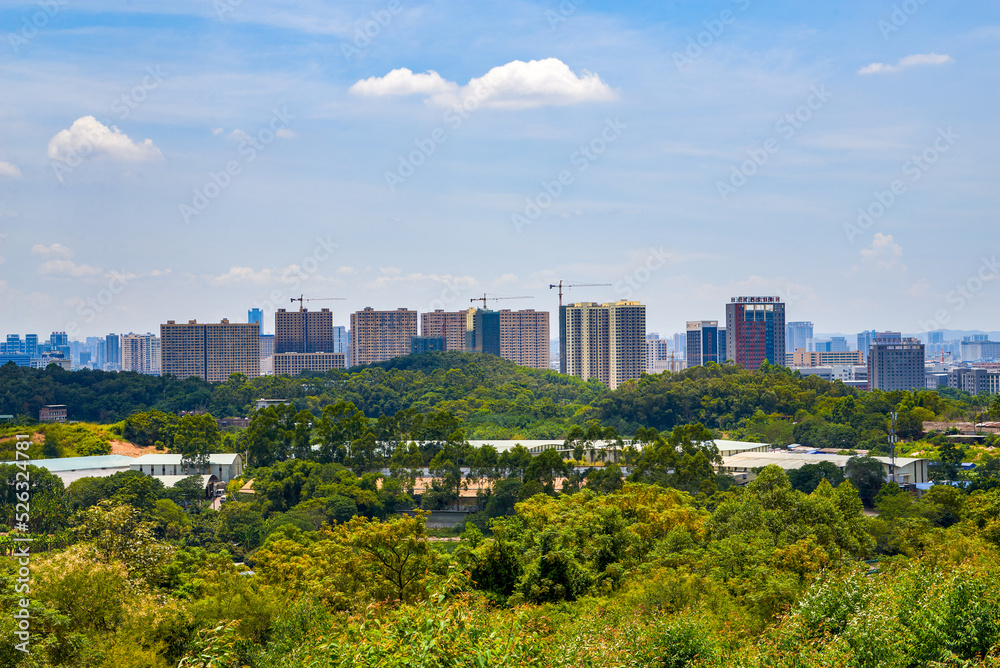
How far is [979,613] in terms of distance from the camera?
7.36 meters

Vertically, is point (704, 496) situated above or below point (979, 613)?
below

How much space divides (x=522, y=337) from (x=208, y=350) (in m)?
34.6

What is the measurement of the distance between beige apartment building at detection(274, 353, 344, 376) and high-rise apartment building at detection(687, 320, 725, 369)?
40.3 metres

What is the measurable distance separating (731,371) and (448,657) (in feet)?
161

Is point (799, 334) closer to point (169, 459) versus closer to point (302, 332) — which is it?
point (302, 332)

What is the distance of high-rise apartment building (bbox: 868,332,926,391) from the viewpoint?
3317 inches

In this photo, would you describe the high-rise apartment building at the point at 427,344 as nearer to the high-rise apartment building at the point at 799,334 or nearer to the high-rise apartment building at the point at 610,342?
the high-rise apartment building at the point at 610,342

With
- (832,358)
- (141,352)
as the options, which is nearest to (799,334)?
(832,358)

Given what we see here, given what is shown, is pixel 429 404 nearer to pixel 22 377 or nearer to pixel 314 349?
→ pixel 22 377

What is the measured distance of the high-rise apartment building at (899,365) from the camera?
84.2m

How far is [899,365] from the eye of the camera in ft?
278

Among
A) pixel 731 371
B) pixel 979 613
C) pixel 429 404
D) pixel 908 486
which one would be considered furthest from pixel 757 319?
pixel 979 613

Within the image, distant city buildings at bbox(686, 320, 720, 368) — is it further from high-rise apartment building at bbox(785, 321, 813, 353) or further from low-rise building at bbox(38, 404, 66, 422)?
high-rise apartment building at bbox(785, 321, 813, 353)

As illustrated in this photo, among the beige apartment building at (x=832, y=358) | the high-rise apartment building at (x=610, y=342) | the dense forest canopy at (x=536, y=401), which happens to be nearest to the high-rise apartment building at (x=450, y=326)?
the high-rise apartment building at (x=610, y=342)
